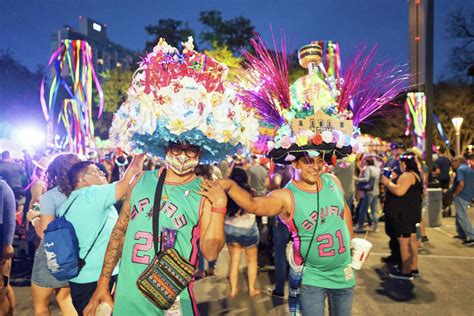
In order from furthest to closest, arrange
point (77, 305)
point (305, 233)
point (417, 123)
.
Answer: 1. point (417, 123)
2. point (77, 305)
3. point (305, 233)

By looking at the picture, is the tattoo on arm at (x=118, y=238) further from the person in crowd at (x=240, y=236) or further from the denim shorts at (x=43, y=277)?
the person in crowd at (x=240, y=236)

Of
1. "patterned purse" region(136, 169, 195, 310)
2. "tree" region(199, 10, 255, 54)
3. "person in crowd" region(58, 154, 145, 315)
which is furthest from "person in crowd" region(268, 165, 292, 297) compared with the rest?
"tree" region(199, 10, 255, 54)

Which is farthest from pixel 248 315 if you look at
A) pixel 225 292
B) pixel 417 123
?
pixel 417 123

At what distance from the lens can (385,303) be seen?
559 cm

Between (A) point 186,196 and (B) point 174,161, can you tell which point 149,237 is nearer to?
(A) point 186,196

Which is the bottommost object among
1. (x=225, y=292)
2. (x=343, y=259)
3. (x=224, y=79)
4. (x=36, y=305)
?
(x=225, y=292)

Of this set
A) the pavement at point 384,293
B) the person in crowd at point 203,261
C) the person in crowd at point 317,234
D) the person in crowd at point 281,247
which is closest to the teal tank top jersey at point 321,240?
the person in crowd at point 317,234

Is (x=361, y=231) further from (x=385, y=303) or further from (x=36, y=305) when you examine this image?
(x=36, y=305)

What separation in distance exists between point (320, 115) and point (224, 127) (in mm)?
1133

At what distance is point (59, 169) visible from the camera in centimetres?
392

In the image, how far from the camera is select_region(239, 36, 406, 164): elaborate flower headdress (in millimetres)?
3281

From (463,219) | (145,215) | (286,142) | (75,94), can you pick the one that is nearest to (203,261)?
(286,142)

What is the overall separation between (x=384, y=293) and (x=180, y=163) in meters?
4.61

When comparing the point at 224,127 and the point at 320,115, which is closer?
the point at 224,127
